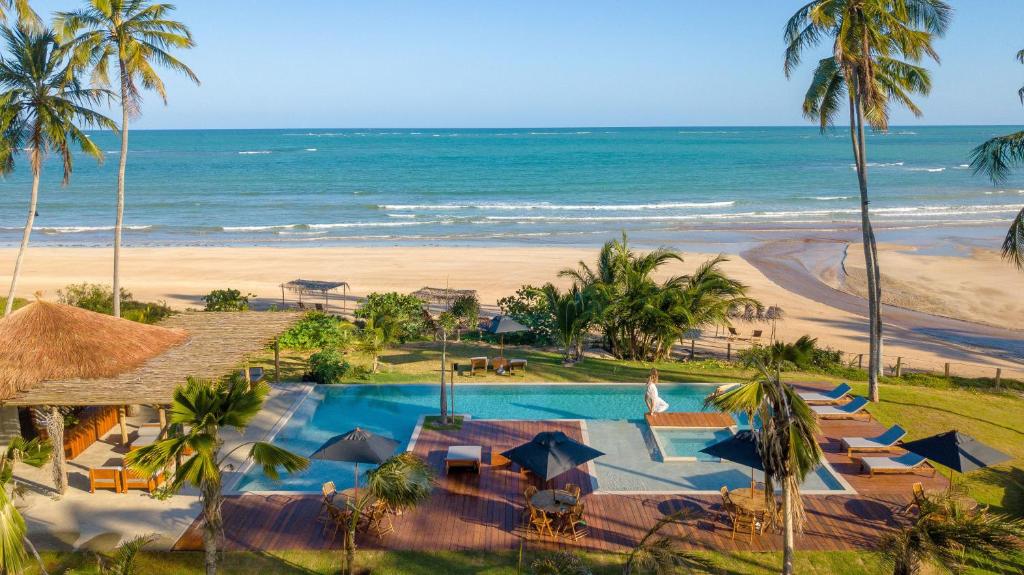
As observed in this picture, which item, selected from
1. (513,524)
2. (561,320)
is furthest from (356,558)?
(561,320)

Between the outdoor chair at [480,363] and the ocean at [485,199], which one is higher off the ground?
the ocean at [485,199]

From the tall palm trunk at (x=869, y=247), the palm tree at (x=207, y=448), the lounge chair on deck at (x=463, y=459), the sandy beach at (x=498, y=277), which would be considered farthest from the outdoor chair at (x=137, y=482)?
the sandy beach at (x=498, y=277)

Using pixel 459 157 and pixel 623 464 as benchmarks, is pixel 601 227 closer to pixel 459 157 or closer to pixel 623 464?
pixel 623 464

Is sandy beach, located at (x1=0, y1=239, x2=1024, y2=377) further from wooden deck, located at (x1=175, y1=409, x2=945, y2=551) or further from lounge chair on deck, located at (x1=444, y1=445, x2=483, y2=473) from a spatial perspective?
lounge chair on deck, located at (x1=444, y1=445, x2=483, y2=473)

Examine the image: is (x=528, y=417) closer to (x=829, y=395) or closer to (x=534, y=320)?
(x=534, y=320)

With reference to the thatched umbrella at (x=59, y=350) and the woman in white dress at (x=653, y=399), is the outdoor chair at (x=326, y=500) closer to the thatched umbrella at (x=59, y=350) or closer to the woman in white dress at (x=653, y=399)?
the thatched umbrella at (x=59, y=350)
